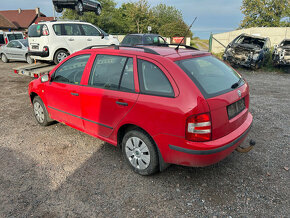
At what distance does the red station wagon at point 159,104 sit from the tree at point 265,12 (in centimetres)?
3285

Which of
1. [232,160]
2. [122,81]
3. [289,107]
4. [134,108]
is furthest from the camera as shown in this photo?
[289,107]

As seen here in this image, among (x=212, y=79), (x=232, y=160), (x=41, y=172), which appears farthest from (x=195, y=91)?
(x=41, y=172)

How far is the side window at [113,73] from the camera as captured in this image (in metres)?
3.14

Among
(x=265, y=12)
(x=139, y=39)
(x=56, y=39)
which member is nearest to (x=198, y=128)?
(x=56, y=39)

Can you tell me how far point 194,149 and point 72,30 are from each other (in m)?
8.35

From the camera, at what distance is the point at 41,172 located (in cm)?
338

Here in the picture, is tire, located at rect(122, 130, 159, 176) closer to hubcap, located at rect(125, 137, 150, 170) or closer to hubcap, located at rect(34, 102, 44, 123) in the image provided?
hubcap, located at rect(125, 137, 150, 170)

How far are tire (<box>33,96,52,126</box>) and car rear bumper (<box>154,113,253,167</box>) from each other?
284 cm

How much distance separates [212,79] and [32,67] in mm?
6186

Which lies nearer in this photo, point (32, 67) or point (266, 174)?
point (266, 174)

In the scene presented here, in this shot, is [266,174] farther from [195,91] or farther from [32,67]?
[32,67]

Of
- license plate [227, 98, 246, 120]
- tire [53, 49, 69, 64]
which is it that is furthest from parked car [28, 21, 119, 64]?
license plate [227, 98, 246, 120]

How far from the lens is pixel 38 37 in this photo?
864 centimetres

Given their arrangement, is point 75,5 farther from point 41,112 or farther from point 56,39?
point 41,112
